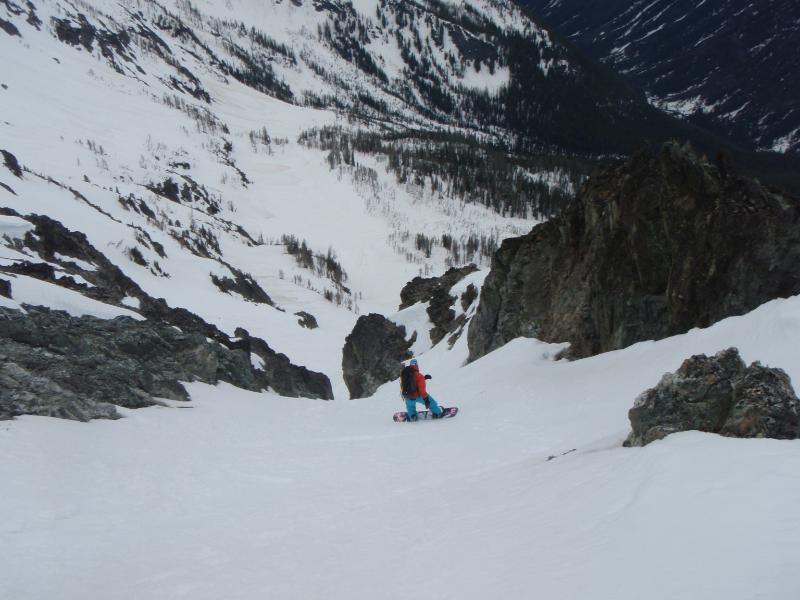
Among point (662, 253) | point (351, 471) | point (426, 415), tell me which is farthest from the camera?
point (662, 253)

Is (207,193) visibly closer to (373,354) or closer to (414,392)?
(373,354)

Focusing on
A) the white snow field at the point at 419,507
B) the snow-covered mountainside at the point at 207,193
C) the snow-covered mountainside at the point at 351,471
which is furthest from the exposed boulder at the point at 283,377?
the white snow field at the point at 419,507

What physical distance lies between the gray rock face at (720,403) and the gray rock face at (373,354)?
26.3 metres

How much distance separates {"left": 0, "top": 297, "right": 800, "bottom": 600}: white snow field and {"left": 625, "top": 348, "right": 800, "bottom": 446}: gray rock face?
1.76ft

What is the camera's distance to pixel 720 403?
6586 millimetres

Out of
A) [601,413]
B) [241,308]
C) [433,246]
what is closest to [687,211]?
[601,413]

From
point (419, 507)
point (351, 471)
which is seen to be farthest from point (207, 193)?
point (419, 507)

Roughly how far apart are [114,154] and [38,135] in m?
13.6

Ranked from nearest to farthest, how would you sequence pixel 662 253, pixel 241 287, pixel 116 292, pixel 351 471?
pixel 351 471
pixel 662 253
pixel 116 292
pixel 241 287

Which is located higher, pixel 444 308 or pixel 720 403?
pixel 444 308

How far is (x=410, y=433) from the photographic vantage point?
1205cm

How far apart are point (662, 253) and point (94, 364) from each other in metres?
15.2

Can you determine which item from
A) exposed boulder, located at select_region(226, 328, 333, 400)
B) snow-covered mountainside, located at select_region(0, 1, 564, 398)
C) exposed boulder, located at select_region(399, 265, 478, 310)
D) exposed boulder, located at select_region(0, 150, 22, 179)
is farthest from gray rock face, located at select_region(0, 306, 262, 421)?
exposed boulder, located at select_region(0, 150, 22, 179)

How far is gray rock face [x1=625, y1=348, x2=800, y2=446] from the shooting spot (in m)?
5.83
